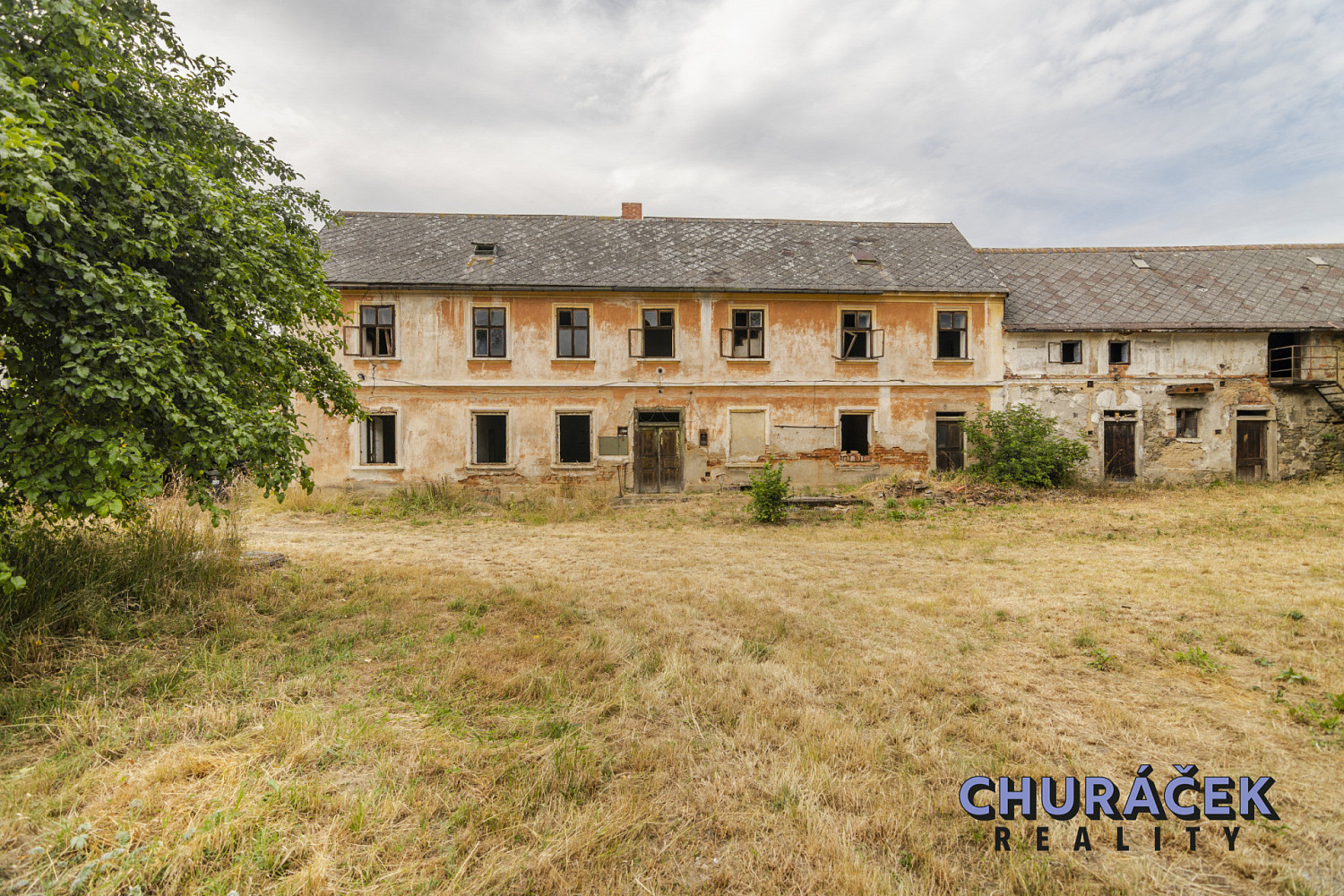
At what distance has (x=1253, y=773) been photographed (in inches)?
114

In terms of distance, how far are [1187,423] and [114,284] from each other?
22686mm

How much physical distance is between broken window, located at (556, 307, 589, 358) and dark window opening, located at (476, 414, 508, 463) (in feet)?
8.23

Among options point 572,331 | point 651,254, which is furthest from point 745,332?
point 572,331

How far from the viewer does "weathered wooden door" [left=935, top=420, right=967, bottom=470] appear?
15812 millimetres

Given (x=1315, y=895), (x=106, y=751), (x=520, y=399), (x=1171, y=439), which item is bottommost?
(x=1315, y=895)

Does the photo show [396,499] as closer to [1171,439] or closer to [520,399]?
[520,399]

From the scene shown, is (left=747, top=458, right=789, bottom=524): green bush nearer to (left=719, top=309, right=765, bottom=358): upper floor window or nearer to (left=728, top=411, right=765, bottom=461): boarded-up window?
(left=728, top=411, right=765, bottom=461): boarded-up window

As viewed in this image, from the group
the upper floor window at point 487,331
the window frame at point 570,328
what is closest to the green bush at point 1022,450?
the window frame at point 570,328

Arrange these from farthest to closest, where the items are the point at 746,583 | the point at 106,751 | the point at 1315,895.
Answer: the point at 746,583 < the point at 106,751 < the point at 1315,895

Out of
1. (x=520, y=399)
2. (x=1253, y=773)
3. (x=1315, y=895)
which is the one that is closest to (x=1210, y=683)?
(x=1253, y=773)

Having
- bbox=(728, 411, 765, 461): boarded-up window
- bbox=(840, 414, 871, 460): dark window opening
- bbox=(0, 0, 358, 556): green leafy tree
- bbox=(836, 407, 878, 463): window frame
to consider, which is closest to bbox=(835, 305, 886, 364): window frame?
bbox=(836, 407, 878, 463): window frame

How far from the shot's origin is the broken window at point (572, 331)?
50.8ft

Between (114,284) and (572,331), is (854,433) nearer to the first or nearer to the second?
(572,331)

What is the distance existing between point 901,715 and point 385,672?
3621 millimetres
